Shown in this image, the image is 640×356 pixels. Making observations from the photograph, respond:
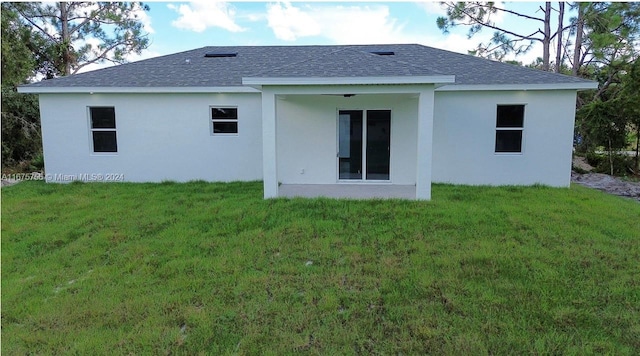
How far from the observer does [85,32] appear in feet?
73.7

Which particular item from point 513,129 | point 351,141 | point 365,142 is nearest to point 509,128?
point 513,129

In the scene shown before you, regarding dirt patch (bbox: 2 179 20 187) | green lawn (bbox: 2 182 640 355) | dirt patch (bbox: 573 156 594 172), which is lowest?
green lawn (bbox: 2 182 640 355)

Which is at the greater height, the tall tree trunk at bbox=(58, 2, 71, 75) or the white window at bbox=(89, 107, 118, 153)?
the tall tree trunk at bbox=(58, 2, 71, 75)

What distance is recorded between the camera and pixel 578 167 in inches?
613

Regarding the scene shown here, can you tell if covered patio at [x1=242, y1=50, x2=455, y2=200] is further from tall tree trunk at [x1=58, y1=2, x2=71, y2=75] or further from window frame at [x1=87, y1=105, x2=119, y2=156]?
tall tree trunk at [x1=58, y1=2, x2=71, y2=75]

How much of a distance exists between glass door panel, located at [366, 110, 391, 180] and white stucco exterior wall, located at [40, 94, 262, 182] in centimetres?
315

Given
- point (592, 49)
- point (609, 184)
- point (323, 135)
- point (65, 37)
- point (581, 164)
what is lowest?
point (609, 184)

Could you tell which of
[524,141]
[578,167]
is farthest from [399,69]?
[578,167]

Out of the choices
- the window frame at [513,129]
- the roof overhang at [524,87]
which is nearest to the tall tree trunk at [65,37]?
the roof overhang at [524,87]

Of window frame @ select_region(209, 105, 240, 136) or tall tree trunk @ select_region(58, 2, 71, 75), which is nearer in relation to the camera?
window frame @ select_region(209, 105, 240, 136)

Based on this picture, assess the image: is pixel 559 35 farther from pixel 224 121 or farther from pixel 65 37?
pixel 65 37

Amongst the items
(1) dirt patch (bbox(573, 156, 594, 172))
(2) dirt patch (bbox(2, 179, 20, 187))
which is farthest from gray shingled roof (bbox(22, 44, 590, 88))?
(1) dirt patch (bbox(573, 156, 594, 172))

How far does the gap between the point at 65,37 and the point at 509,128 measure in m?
24.3

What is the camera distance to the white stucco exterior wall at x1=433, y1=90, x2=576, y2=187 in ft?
32.0
